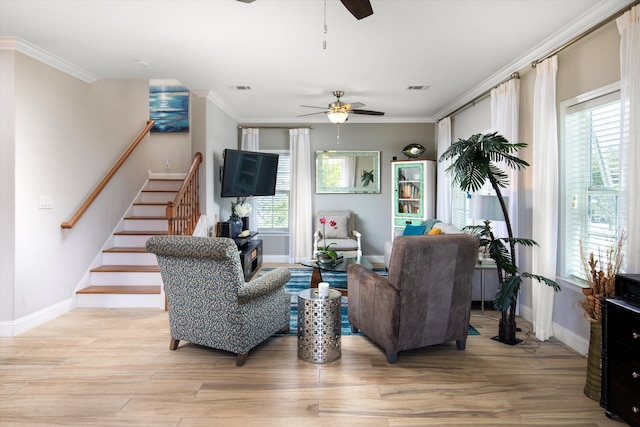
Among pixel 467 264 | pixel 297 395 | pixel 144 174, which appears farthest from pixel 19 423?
pixel 144 174

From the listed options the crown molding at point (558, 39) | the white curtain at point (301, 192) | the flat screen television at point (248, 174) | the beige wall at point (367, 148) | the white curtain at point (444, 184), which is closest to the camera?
the crown molding at point (558, 39)

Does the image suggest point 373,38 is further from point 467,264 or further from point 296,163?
point 296,163

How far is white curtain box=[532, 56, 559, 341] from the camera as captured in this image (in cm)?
319

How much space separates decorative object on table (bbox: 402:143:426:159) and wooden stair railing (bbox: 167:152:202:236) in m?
3.55

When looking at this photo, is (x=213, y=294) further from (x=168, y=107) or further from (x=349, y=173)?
(x=168, y=107)

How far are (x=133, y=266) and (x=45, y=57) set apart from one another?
2.47m

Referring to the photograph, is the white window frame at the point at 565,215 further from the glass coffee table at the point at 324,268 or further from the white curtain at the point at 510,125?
the glass coffee table at the point at 324,268

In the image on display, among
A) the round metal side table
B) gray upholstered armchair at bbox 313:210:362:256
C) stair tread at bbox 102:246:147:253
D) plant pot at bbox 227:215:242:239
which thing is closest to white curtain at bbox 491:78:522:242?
the round metal side table

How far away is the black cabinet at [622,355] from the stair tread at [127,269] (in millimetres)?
4274

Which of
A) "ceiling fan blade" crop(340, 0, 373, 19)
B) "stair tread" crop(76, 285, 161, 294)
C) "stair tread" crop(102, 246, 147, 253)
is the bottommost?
"stair tread" crop(76, 285, 161, 294)

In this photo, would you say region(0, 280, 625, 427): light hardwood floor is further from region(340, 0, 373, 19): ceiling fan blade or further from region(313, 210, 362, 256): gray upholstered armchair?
region(313, 210, 362, 256): gray upholstered armchair

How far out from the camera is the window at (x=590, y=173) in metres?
2.79

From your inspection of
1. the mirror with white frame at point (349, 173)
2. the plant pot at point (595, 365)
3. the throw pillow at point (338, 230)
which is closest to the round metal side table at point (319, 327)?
the plant pot at point (595, 365)

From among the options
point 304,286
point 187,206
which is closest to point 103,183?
point 187,206
